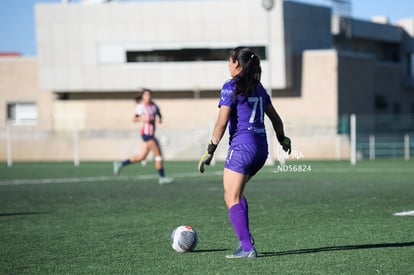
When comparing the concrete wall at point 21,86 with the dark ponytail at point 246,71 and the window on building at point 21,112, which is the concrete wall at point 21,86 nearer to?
the window on building at point 21,112

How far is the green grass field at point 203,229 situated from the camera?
745 centimetres

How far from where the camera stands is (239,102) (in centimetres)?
781

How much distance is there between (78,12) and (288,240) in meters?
40.6

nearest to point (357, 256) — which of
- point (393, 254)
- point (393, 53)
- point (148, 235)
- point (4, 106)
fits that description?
point (393, 254)

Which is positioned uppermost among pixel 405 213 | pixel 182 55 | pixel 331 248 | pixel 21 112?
pixel 182 55

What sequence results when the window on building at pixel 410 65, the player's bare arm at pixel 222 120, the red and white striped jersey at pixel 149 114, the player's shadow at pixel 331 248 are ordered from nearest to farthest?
the player's bare arm at pixel 222 120
the player's shadow at pixel 331 248
the red and white striped jersey at pixel 149 114
the window on building at pixel 410 65

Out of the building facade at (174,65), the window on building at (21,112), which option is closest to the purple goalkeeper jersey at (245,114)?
the building facade at (174,65)

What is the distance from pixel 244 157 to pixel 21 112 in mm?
44750

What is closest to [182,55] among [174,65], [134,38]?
[174,65]

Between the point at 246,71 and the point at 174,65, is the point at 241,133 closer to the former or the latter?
the point at 246,71

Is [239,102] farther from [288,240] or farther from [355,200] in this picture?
[355,200]

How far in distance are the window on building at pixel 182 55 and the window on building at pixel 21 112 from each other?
736 centimetres

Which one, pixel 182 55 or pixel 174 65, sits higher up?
pixel 182 55

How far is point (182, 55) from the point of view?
47.8m
